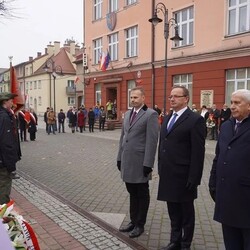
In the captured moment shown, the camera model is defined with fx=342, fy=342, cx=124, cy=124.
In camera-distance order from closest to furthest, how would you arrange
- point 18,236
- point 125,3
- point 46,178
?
point 18,236 < point 46,178 < point 125,3

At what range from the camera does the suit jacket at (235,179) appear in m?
3.05

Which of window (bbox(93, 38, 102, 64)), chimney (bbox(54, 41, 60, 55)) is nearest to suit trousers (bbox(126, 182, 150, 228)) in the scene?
window (bbox(93, 38, 102, 64))

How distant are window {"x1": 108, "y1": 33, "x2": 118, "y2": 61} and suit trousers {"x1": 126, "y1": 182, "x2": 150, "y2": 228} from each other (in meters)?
23.5

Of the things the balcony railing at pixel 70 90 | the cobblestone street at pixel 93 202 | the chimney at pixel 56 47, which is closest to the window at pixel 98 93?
the cobblestone street at pixel 93 202

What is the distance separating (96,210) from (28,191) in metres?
1.84

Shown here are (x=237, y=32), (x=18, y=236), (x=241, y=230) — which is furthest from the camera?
(x=237, y=32)

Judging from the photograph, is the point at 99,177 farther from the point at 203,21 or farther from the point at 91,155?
the point at 203,21

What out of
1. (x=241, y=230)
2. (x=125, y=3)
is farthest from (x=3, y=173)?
(x=125, y=3)

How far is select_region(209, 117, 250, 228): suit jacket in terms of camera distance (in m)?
3.05

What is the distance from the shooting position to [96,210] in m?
5.80

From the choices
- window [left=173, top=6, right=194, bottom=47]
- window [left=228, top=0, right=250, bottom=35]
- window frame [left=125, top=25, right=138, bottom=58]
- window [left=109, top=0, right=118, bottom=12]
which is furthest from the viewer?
window [left=109, top=0, right=118, bottom=12]

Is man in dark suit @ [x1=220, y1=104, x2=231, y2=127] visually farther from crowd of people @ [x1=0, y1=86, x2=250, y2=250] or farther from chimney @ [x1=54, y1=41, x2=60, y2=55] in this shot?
chimney @ [x1=54, y1=41, x2=60, y2=55]

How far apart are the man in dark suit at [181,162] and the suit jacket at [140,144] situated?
35 centimetres

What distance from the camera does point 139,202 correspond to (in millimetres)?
4711
